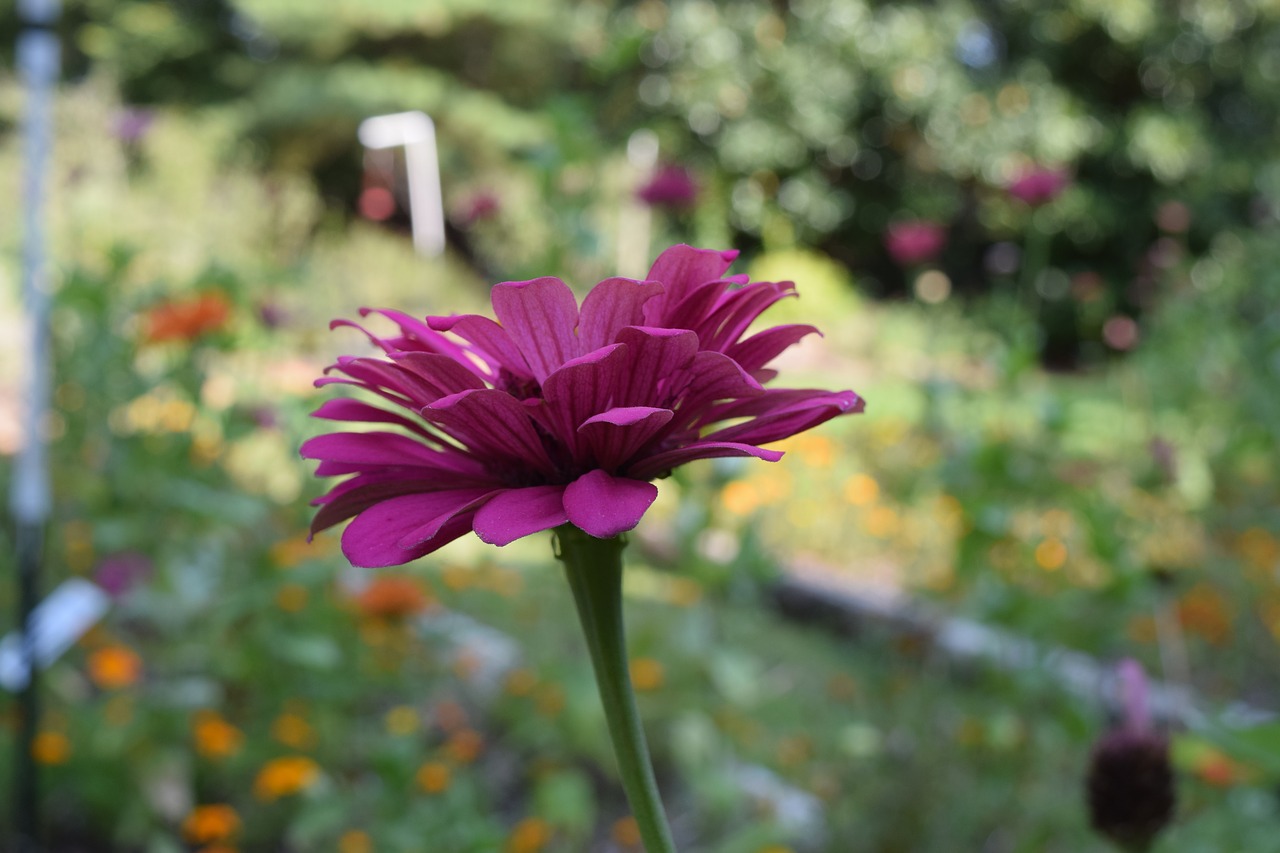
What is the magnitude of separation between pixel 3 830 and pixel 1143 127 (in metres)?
8.80

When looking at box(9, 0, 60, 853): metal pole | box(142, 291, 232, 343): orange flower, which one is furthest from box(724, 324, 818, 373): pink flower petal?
box(142, 291, 232, 343): orange flower

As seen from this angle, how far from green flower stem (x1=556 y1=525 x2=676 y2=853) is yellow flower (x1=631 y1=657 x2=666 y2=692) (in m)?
1.53

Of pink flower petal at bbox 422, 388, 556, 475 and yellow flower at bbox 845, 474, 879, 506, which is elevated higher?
pink flower petal at bbox 422, 388, 556, 475

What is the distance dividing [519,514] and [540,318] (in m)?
0.09

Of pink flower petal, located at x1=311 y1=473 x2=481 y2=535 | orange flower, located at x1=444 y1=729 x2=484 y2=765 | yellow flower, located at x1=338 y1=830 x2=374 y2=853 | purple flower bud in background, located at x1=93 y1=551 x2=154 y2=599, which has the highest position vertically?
pink flower petal, located at x1=311 y1=473 x2=481 y2=535

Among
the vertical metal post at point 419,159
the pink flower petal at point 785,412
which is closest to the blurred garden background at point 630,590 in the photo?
the pink flower petal at point 785,412

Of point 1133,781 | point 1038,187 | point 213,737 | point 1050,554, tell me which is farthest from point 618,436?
point 1038,187

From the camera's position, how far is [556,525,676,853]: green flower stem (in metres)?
0.40

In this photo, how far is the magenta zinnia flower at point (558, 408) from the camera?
37 centimetres

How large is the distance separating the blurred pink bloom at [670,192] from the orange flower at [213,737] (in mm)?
1668

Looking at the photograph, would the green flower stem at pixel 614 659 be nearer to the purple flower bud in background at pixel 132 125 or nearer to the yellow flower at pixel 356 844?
the yellow flower at pixel 356 844

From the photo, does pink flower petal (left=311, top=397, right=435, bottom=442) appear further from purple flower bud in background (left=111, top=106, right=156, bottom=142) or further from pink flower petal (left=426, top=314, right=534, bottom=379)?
purple flower bud in background (left=111, top=106, right=156, bottom=142)

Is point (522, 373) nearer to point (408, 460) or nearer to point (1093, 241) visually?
point (408, 460)

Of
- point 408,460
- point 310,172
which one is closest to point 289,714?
point 408,460
